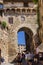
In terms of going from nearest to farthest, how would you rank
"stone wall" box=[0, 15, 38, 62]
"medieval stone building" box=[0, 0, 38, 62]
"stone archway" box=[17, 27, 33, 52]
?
1. "stone wall" box=[0, 15, 38, 62]
2. "medieval stone building" box=[0, 0, 38, 62]
3. "stone archway" box=[17, 27, 33, 52]

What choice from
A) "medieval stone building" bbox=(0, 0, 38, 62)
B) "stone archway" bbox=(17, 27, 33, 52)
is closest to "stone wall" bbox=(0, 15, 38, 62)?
"medieval stone building" bbox=(0, 0, 38, 62)

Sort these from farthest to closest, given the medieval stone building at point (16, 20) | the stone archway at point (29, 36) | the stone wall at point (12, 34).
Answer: the stone archway at point (29, 36), the medieval stone building at point (16, 20), the stone wall at point (12, 34)

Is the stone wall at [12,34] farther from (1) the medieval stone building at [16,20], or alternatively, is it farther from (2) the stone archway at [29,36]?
(2) the stone archway at [29,36]

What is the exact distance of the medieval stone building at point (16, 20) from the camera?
43.4m

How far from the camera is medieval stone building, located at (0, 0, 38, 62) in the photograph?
43.4 meters

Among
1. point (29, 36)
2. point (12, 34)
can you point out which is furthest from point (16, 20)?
point (29, 36)

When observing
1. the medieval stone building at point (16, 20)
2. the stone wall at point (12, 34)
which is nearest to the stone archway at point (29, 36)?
the medieval stone building at point (16, 20)

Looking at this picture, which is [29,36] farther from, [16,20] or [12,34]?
[12,34]

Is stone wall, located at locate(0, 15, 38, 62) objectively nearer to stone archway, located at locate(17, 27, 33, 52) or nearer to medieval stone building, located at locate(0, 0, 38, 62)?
medieval stone building, located at locate(0, 0, 38, 62)

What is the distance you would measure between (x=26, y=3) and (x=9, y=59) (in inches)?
409

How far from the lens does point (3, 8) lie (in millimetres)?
45125

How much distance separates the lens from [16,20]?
45.1 meters

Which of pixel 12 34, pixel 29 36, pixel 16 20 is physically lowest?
pixel 29 36

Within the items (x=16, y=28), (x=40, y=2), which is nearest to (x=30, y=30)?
(x=16, y=28)
